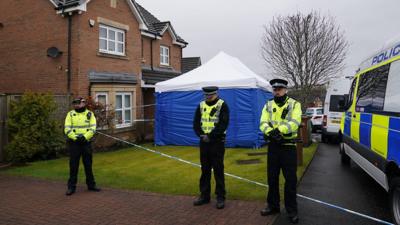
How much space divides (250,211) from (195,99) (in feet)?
27.2

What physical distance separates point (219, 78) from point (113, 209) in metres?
8.21

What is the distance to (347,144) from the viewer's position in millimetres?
8555

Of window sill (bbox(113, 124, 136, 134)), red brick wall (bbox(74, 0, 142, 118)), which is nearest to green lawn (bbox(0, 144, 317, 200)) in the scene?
window sill (bbox(113, 124, 136, 134))

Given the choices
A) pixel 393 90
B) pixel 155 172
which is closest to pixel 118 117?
pixel 155 172

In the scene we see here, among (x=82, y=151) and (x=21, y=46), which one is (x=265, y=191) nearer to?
(x=82, y=151)

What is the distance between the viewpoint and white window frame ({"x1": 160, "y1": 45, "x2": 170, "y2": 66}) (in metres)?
20.5

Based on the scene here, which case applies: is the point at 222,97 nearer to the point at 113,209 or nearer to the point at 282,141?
the point at 113,209

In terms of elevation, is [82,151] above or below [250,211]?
above

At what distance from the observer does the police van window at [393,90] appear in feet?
14.7

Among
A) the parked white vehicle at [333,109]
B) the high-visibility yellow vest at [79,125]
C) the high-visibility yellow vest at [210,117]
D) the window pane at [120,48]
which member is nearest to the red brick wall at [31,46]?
the window pane at [120,48]

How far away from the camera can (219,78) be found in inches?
523

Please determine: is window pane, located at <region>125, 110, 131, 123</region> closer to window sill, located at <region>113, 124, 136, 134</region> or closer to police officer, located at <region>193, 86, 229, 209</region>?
window sill, located at <region>113, 124, 136, 134</region>

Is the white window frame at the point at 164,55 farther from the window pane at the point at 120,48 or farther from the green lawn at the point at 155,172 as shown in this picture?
the green lawn at the point at 155,172

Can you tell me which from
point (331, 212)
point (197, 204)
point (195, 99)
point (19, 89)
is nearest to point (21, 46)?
point (19, 89)
